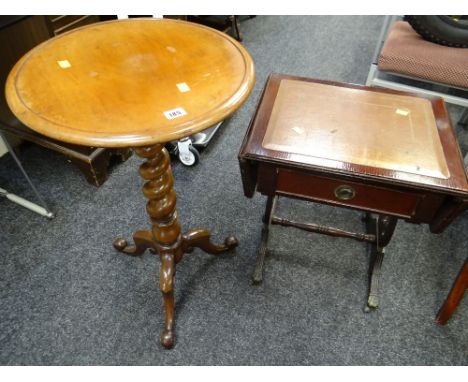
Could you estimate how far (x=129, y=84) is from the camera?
886mm

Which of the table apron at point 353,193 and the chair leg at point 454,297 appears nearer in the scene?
the table apron at point 353,193

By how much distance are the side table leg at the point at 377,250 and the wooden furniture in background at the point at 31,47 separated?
126 cm

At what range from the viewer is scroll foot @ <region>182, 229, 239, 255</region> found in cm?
140

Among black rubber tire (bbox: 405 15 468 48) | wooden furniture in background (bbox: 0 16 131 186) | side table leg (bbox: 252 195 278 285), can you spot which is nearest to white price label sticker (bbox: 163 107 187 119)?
side table leg (bbox: 252 195 278 285)

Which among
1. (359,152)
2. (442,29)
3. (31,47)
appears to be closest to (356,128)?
(359,152)

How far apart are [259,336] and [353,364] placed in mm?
325

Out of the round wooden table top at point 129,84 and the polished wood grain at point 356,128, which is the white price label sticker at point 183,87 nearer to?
the round wooden table top at point 129,84

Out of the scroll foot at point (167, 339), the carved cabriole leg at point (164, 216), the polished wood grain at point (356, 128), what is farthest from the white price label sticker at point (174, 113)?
the scroll foot at point (167, 339)

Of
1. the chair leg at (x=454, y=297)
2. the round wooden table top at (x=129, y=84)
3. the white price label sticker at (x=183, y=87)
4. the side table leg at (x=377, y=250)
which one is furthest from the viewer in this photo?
the side table leg at (x=377, y=250)

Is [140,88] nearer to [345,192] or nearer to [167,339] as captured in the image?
[345,192]

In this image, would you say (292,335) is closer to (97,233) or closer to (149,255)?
(149,255)

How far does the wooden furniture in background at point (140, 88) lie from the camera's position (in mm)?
768

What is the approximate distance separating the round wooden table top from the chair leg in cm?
92

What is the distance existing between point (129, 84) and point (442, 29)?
1584mm
